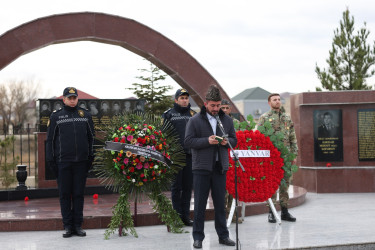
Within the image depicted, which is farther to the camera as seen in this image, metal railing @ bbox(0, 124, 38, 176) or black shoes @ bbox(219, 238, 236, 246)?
metal railing @ bbox(0, 124, 38, 176)

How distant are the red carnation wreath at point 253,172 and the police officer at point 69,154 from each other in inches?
Result: 79.4

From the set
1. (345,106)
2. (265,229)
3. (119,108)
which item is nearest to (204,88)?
(119,108)

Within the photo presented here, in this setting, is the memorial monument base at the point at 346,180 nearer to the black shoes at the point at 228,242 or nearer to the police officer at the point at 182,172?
the police officer at the point at 182,172

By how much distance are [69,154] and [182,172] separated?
1.63 m

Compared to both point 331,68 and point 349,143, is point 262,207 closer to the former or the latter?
point 349,143

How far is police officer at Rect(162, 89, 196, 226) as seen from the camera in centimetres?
698

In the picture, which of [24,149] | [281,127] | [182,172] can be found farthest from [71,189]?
[24,149]

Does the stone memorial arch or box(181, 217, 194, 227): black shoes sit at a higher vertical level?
the stone memorial arch

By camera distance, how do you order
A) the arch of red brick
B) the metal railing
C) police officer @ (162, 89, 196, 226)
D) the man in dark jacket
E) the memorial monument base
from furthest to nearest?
the memorial monument base < the metal railing < the arch of red brick < police officer @ (162, 89, 196, 226) < the man in dark jacket

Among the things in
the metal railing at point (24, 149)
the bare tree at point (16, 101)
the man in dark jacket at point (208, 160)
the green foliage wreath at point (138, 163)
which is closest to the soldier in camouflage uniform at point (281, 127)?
the green foliage wreath at point (138, 163)

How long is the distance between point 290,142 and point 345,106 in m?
4.69

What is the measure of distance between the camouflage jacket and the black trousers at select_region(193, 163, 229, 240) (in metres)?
1.83

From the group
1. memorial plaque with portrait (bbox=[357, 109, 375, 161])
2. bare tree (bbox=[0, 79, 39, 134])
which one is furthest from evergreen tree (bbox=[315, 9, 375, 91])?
bare tree (bbox=[0, 79, 39, 134])

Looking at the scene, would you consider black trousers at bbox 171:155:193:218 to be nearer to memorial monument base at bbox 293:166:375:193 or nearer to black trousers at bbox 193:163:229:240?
black trousers at bbox 193:163:229:240
